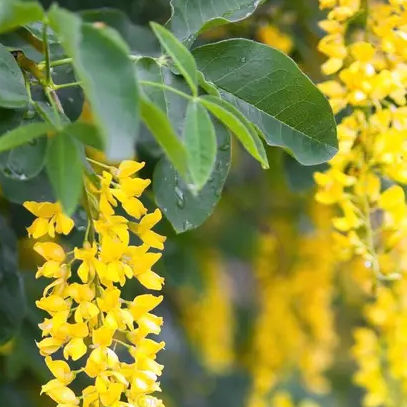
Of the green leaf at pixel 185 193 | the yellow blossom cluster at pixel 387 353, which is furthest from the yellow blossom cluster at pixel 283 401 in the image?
the green leaf at pixel 185 193

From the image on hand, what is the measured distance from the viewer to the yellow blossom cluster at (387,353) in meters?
1.27

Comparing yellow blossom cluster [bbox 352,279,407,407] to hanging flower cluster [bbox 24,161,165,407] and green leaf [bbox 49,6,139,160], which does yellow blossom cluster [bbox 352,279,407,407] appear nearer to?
hanging flower cluster [bbox 24,161,165,407]

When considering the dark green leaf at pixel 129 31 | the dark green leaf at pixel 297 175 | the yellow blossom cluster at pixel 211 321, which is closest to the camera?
the dark green leaf at pixel 129 31

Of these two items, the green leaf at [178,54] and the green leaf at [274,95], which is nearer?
the green leaf at [178,54]

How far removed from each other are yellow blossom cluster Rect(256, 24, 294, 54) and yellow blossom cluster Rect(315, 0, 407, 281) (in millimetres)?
199

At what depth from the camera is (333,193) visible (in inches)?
34.6

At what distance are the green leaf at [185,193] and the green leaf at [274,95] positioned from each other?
0.05 meters

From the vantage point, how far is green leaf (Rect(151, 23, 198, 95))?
61 cm

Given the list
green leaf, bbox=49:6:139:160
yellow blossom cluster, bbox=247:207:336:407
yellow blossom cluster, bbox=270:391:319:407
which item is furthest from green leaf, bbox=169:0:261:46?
yellow blossom cluster, bbox=270:391:319:407

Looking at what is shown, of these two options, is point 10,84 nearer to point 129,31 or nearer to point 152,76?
point 152,76

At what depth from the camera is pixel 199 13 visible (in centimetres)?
81

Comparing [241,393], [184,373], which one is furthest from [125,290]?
[184,373]

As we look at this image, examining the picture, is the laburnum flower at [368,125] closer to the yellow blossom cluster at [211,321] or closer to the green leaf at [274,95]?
the green leaf at [274,95]

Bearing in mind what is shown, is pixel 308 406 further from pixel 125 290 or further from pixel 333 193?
pixel 333 193
